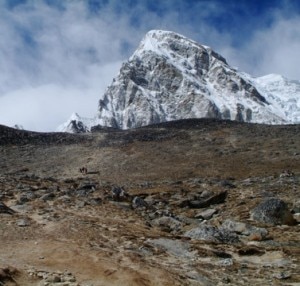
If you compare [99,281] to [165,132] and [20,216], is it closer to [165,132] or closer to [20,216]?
[20,216]

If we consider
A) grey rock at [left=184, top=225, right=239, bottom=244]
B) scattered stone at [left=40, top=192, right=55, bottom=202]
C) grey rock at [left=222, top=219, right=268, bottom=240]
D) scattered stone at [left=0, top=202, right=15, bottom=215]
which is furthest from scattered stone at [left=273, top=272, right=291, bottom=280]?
scattered stone at [left=40, top=192, right=55, bottom=202]

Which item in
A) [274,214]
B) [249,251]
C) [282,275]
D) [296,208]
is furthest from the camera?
[296,208]

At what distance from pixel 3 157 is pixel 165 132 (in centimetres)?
1534

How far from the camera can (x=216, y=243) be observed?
41.3 feet

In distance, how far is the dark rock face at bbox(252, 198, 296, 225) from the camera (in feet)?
48.4

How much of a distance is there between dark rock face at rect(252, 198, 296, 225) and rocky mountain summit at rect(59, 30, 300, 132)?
5450 inches

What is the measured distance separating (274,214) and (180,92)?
496 feet

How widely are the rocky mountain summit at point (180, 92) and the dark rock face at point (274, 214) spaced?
138429 mm

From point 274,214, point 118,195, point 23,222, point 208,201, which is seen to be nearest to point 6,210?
point 23,222

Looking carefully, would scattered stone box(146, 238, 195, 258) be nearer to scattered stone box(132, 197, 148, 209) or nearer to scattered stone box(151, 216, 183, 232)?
scattered stone box(151, 216, 183, 232)

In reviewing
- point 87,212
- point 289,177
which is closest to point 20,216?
point 87,212

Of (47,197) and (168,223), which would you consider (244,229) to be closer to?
(168,223)

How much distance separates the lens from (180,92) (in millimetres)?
164500

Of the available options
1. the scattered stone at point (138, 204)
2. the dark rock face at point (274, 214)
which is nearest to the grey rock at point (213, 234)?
the dark rock face at point (274, 214)
